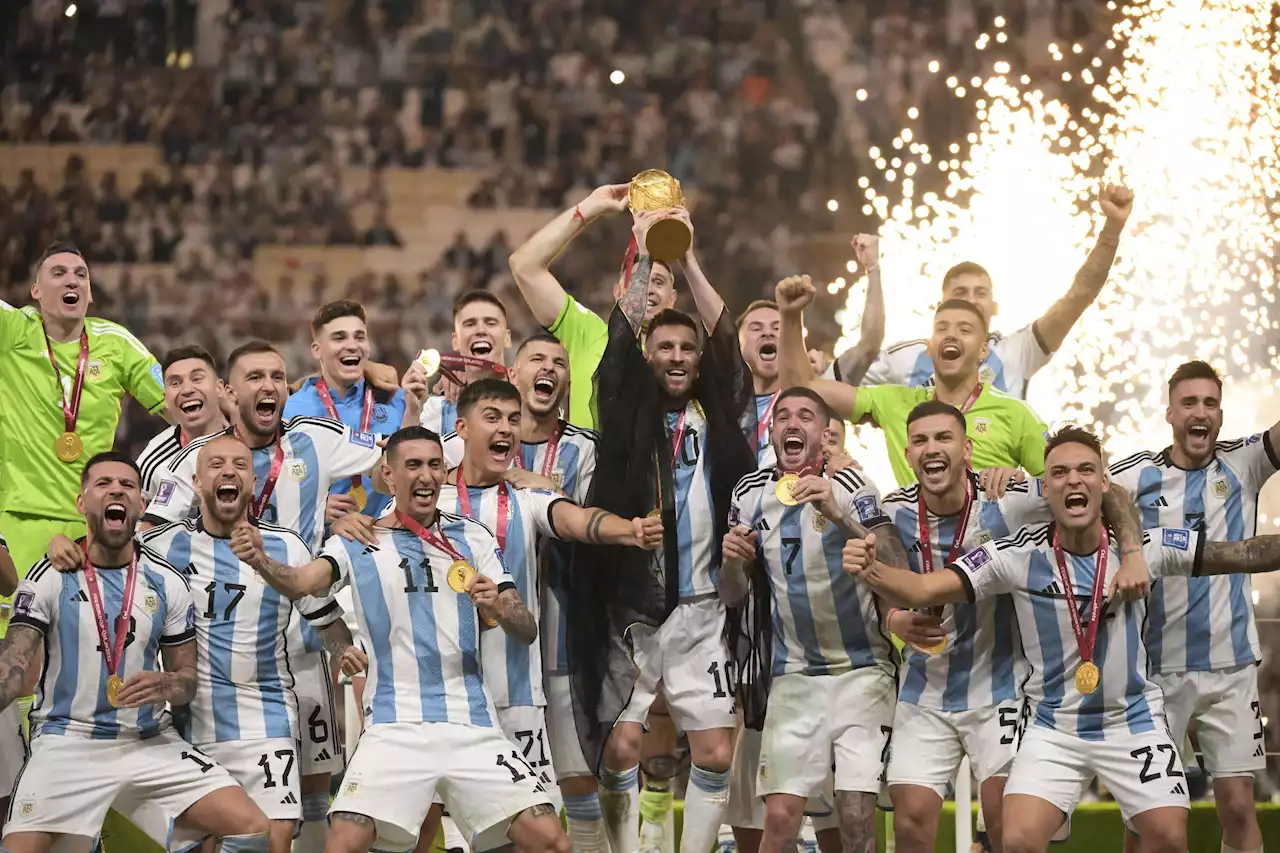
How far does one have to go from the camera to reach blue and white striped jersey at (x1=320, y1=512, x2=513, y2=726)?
4.71m

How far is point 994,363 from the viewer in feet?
21.0

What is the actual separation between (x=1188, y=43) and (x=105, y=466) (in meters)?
9.88

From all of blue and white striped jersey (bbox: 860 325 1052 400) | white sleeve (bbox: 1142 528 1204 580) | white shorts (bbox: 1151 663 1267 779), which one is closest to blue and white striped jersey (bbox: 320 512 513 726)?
white sleeve (bbox: 1142 528 1204 580)

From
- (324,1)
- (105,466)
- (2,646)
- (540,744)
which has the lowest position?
(540,744)

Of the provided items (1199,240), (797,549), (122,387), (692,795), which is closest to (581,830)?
(692,795)

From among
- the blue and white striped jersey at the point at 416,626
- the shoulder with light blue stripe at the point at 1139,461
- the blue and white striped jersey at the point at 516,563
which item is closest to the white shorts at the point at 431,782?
the blue and white striped jersey at the point at 416,626

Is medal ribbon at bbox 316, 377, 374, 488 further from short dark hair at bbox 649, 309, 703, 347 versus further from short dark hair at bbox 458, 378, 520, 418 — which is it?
short dark hair at bbox 649, 309, 703, 347

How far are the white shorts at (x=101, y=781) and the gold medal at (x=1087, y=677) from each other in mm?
2494

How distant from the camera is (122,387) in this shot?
632 centimetres

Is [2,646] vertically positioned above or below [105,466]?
below

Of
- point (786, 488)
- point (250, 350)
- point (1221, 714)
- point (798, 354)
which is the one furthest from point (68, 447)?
point (1221, 714)

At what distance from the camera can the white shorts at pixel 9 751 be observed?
5.47m

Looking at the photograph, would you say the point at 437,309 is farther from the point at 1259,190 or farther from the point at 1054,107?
the point at 1259,190

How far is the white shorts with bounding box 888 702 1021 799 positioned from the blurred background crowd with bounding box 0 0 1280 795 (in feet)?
25.9
